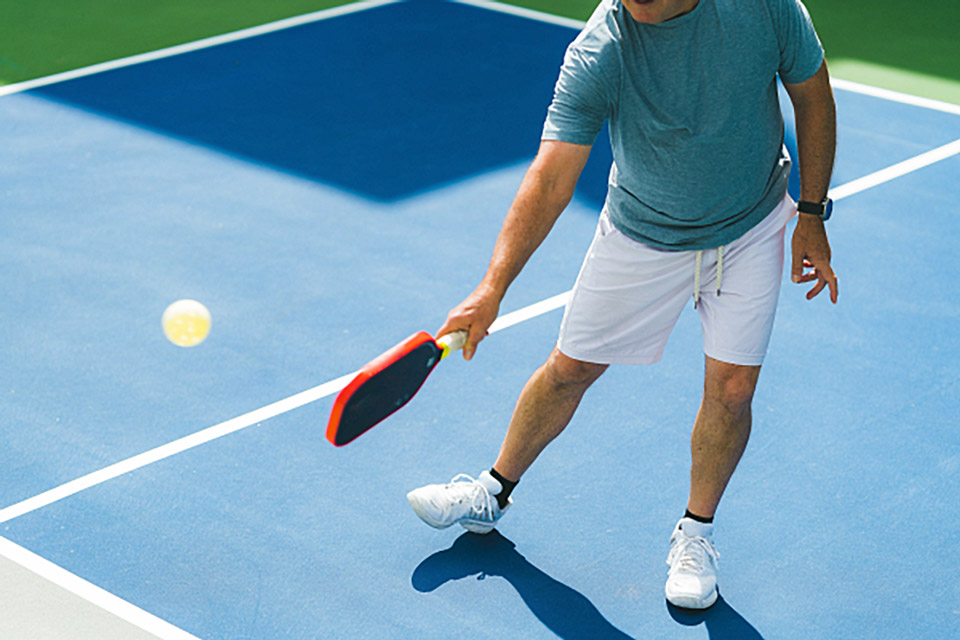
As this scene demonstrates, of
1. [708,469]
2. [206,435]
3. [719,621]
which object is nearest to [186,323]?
[206,435]

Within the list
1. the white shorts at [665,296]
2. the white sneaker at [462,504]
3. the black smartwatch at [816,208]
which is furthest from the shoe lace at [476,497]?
the black smartwatch at [816,208]

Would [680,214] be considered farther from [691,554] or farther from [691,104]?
[691,554]

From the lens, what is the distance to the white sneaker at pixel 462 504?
3.96 m

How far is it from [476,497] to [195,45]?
20.6 ft

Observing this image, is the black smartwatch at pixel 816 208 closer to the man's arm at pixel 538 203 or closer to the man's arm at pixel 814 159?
the man's arm at pixel 814 159

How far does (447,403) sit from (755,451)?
114 centimetres

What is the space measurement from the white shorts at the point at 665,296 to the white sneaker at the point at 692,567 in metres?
0.52

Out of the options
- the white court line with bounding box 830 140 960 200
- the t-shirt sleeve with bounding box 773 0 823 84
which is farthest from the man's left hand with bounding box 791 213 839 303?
the white court line with bounding box 830 140 960 200

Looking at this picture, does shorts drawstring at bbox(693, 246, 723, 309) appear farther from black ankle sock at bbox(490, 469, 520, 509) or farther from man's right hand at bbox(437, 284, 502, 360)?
black ankle sock at bbox(490, 469, 520, 509)

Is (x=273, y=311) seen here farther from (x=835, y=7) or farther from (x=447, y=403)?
(x=835, y=7)

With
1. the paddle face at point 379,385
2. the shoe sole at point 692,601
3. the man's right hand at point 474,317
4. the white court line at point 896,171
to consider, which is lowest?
the white court line at point 896,171

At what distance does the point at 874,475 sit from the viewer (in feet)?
14.7

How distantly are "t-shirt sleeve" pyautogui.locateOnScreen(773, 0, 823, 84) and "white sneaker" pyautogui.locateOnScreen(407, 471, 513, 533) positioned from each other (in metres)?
1.51

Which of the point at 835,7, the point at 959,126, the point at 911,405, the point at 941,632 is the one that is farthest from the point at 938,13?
the point at 941,632
